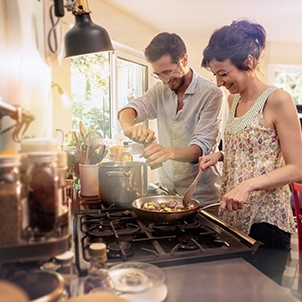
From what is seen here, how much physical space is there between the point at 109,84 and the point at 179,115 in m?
1.23

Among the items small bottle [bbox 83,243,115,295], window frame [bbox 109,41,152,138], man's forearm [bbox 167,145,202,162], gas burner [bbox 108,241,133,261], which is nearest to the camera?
small bottle [bbox 83,243,115,295]

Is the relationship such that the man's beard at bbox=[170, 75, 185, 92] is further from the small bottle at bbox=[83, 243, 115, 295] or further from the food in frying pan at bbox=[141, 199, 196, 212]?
the small bottle at bbox=[83, 243, 115, 295]

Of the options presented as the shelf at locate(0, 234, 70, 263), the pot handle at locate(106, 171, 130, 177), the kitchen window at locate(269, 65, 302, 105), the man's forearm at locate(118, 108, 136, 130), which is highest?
the kitchen window at locate(269, 65, 302, 105)

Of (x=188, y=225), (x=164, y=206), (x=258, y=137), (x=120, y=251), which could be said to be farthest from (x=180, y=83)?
(x=120, y=251)

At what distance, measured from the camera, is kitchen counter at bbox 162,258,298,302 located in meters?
0.57

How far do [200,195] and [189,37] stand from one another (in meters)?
1.53

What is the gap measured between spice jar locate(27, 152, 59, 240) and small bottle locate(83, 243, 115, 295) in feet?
0.35

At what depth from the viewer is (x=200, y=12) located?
269cm

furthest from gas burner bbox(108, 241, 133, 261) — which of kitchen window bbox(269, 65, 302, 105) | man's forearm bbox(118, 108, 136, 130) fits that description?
kitchen window bbox(269, 65, 302, 105)

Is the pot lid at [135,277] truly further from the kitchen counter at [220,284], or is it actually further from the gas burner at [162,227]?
the gas burner at [162,227]

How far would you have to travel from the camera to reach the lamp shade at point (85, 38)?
0.98 m

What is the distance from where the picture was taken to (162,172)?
5.56 feet

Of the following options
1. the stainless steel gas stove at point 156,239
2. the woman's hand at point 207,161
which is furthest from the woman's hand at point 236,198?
the woman's hand at point 207,161

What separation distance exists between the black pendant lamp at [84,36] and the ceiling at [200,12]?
1.55 meters
